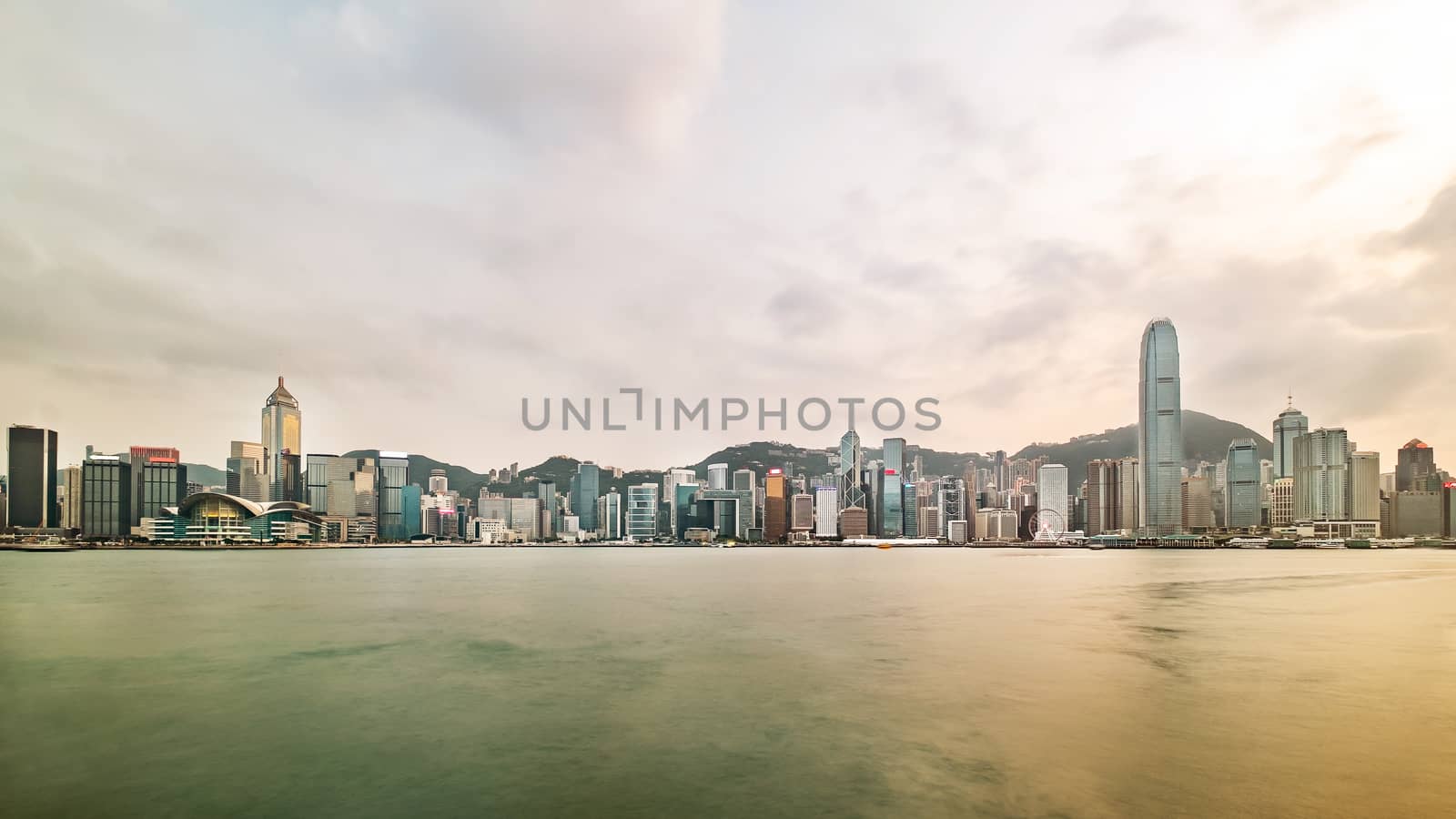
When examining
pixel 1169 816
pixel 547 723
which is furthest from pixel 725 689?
pixel 1169 816

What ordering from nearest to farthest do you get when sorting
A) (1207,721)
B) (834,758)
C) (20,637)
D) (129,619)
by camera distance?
(834,758) → (1207,721) → (20,637) → (129,619)

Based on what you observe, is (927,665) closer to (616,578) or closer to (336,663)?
(336,663)

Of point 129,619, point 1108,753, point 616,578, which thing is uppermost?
point 1108,753

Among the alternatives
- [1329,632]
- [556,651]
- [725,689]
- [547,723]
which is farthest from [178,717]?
[1329,632]

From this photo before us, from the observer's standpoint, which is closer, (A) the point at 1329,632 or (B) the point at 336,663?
(B) the point at 336,663

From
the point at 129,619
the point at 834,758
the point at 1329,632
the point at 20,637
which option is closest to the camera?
the point at 834,758

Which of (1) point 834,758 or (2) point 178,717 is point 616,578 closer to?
(2) point 178,717

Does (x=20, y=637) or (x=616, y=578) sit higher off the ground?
(x=20, y=637)
